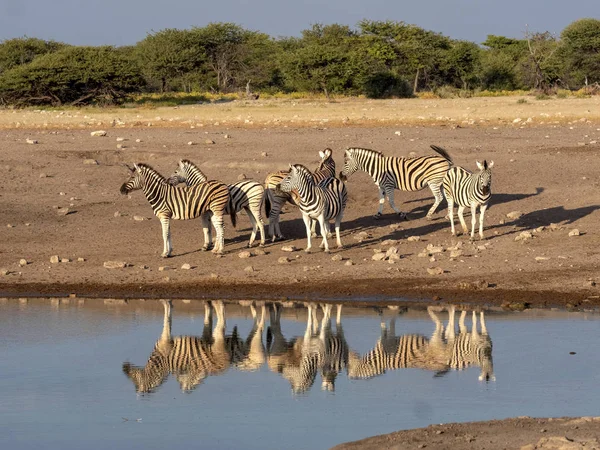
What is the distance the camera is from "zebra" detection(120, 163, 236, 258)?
14.6 m

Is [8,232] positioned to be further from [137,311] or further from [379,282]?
[379,282]

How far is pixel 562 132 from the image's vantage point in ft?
78.6

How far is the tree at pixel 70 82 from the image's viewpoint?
3716 centimetres

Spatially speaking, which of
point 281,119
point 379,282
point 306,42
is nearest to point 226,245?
point 379,282

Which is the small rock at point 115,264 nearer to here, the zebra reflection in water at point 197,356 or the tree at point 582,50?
the zebra reflection in water at point 197,356

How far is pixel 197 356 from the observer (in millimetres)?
10211

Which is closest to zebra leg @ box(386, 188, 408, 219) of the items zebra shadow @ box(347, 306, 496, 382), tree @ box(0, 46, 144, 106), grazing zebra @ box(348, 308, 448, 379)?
zebra shadow @ box(347, 306, 496, 382)

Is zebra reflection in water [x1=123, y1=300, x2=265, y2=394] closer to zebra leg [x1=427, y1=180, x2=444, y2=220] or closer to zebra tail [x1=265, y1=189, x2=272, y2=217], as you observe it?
zebra tail [x1=265, y1=189, x2=272, y2=217]

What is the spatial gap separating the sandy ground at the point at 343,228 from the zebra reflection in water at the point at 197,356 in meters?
1.77

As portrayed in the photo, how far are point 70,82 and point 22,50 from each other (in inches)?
492

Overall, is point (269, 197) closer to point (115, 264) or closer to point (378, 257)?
point (378, 257)

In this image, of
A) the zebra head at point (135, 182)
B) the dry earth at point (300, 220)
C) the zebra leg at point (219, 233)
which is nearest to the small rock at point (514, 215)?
the dry earth at point (300, 220)

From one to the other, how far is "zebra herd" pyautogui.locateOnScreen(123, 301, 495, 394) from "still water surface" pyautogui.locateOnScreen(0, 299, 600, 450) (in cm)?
2

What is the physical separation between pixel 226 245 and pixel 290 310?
324 centimetres
